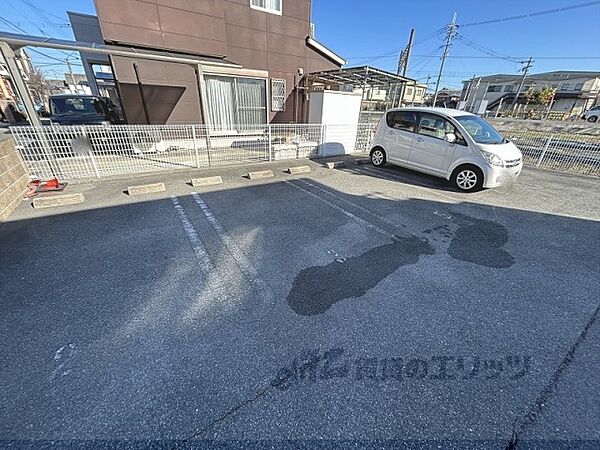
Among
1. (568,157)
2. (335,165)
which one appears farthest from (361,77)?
(568,157)

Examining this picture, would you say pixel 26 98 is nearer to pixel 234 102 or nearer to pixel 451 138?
pixel 234 102

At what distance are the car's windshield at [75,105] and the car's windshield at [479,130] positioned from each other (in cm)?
1005

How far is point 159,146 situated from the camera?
21.7 ft

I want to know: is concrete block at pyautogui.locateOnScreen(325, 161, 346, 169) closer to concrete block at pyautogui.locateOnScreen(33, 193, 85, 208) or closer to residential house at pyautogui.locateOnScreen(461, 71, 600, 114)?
concrete block at pyautogui.locateOnScreen(33, 193, 85, 208)

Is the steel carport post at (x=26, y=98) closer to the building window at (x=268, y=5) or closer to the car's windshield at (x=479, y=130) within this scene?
the building window at (x=268, y=5)

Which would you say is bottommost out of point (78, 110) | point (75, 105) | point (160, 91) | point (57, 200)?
point (57, 200)

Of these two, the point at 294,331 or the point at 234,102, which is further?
the point at 234,102

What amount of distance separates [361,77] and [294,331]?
9899 mm

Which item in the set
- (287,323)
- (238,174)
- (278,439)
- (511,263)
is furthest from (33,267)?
(511,263)

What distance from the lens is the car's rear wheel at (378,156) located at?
23.2 feet

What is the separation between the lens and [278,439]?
1.39m

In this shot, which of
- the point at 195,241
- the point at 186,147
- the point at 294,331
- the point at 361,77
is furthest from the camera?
the point at 361,77

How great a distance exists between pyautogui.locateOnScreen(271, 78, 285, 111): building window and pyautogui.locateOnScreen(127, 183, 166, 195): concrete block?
251 inches

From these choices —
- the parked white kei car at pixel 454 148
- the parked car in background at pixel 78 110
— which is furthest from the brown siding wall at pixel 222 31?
the parked white kei car at pixel 454 148
